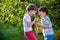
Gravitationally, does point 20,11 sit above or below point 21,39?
above

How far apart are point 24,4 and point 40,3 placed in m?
0.59

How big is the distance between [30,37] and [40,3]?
342cm

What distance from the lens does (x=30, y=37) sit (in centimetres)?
594

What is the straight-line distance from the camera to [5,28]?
10812 millimetres

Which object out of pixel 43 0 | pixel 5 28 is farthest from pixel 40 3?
pixel 5 28

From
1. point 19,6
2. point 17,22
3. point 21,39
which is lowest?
point 21,39

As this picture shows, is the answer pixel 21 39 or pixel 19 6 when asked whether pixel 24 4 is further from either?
pixel 21 39

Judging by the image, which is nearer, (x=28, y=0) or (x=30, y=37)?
(x=30, y=37)

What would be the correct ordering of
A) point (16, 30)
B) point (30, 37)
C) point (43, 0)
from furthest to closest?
point (16, 30), point (43, 0), point (30, 37)

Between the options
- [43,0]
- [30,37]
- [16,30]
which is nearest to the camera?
[30,37]

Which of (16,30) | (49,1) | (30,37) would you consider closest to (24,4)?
(49,1)

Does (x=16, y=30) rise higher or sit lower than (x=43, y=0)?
lower

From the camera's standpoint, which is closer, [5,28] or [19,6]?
[19,6]

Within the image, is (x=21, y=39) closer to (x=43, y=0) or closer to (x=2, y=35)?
(x=2, y=35)
